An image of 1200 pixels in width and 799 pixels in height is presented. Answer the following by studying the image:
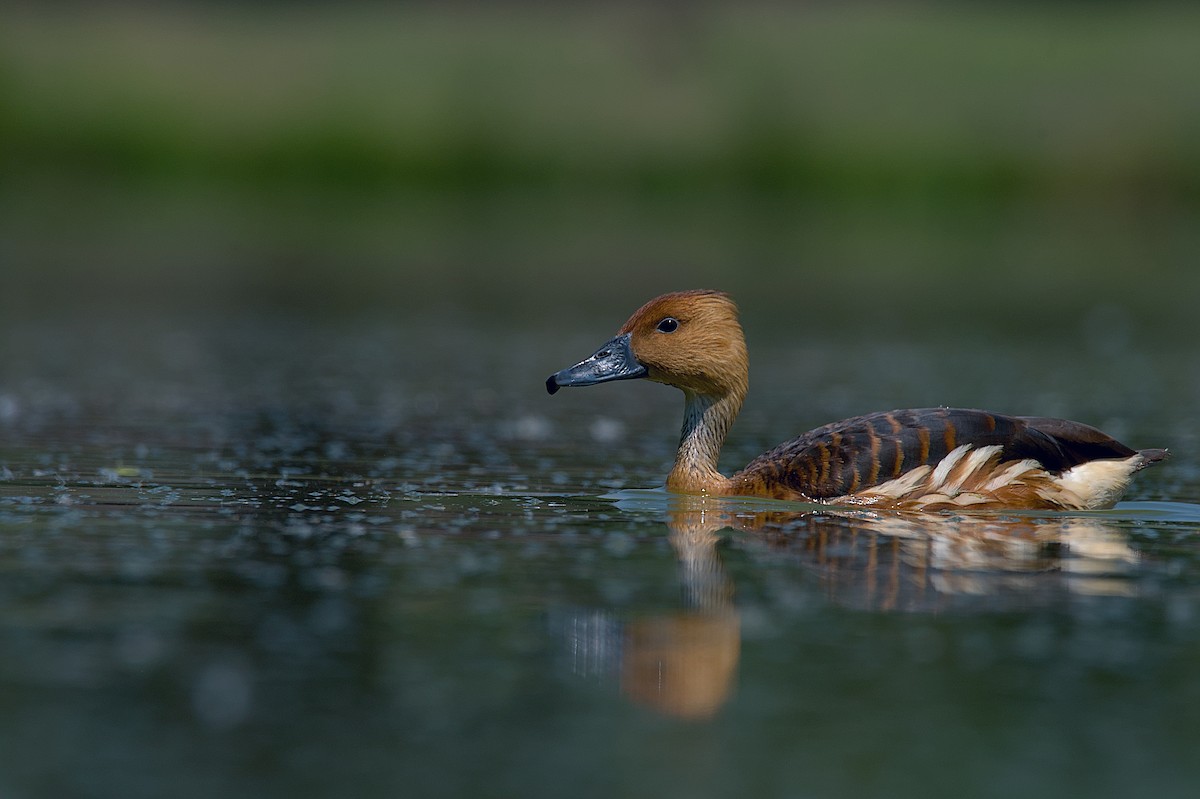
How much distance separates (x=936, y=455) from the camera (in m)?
11.4

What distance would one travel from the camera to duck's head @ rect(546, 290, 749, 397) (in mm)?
12594

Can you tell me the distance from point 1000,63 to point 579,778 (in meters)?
49.4

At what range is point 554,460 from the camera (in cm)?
1330

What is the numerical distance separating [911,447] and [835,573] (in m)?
2.33

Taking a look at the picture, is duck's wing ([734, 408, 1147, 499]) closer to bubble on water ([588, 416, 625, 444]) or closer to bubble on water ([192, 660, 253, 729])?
bubble on water ([588, 416, 625, 444])

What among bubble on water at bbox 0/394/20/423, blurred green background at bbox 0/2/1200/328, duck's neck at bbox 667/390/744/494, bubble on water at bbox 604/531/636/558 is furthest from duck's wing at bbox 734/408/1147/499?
blurred green background at bbox 0/2/1200/328

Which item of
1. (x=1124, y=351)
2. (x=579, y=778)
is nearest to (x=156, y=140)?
(x=1124, y=351)

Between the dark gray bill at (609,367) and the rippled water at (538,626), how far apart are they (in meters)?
0.69

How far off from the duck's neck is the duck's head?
0.13 m

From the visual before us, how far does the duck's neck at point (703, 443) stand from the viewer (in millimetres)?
12188

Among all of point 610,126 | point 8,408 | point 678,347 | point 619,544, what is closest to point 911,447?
point 678,347

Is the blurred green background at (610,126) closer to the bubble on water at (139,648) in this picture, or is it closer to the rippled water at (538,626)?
the rippled water at (538,626)

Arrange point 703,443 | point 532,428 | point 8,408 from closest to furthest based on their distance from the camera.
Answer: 1. point 703,443
2. point 8,408
3. point 532,428

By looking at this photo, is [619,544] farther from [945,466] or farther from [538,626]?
[945,466]
